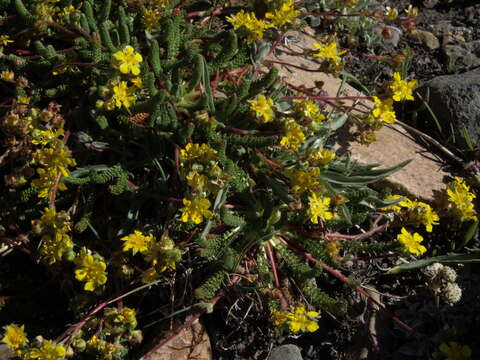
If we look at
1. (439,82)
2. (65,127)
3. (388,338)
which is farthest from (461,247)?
(65,127)

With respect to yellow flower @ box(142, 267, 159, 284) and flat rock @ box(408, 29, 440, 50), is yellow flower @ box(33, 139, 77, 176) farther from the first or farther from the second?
flat rock @ box(408, 29, 440, 50)

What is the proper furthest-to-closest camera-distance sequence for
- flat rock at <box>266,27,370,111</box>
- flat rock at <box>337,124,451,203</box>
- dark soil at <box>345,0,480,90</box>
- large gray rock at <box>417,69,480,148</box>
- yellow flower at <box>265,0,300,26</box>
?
dark soil at <box>345,0,480,90</box>
flat rock at <box>266,27,370,111</box>
large gray rock at <box>417,69,480,148</box>
flat rock at <box>337,124,451,203</box>
yellow flower at <box>265,0,300,26</box>

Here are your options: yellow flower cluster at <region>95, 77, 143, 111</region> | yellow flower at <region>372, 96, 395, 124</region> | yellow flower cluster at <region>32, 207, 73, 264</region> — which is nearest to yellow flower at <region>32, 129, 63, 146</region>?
yellow flower cluster at <region>95, 77, 143, 111</region>

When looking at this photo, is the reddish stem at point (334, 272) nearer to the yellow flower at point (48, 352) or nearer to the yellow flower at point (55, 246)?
the yellow flower at point (55, 246)

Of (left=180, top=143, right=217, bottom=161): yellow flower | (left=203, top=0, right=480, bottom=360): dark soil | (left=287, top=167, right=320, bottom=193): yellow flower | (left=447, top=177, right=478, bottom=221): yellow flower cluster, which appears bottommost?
(left=203, top=0, right=480, bottom=360): dark soil

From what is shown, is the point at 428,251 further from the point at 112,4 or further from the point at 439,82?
the point at 112,4

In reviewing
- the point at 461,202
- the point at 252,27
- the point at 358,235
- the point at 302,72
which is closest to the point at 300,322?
the point at 358,235

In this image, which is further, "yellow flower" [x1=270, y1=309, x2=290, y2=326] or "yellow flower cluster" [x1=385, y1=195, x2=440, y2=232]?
"yellow flower cluster" [x1=385, y1=195, x2=440, y2=232]

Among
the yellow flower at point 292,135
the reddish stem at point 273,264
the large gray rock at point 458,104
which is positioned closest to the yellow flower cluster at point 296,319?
the reddish stem at point 273,264
